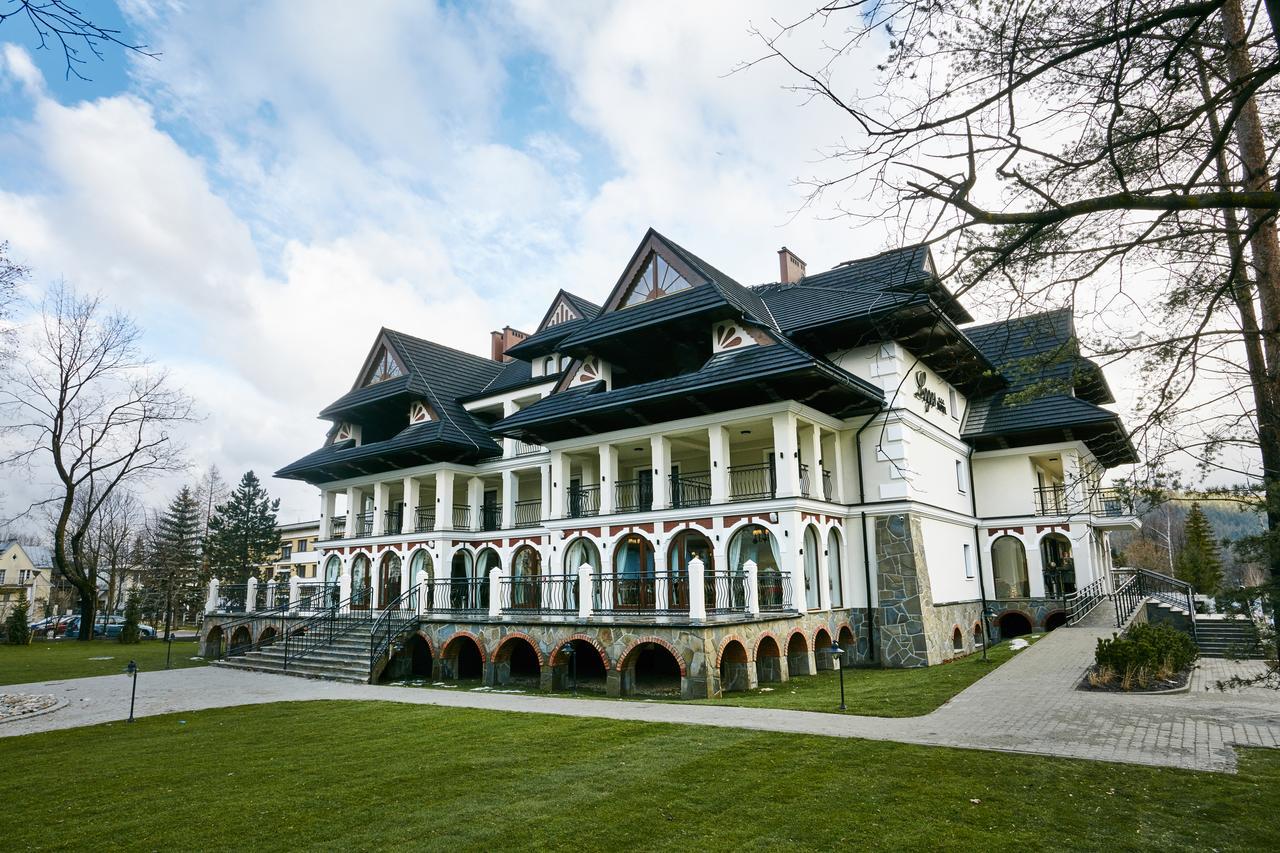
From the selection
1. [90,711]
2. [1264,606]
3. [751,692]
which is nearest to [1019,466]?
[751,692]

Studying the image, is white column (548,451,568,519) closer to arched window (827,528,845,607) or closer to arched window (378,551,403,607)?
arched window (827,528,845,607)

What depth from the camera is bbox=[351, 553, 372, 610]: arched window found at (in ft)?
90.7

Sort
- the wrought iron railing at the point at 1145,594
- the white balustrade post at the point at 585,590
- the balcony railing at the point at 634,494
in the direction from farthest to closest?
1. the balcony railing at the point at 634,494
2. the wrought iron railing at the point at 1145,594
3. the white balustrade post at the point at 585,590

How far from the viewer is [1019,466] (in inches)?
1004

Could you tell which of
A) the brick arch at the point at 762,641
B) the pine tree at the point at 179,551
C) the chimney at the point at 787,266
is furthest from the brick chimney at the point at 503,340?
the pine tree at the point at 179,551

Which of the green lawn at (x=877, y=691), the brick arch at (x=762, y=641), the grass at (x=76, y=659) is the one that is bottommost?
the grass at (x=76, y=659)

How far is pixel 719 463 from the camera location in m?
19.1

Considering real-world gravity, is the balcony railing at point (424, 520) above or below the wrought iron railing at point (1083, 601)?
above

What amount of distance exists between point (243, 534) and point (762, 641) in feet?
158

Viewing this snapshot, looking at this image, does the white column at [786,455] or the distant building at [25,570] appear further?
the distant building at [25,570]

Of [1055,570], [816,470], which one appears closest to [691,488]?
[816,470]

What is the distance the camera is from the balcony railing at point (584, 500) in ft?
75.0

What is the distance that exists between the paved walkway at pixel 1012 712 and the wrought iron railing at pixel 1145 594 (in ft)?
→ 8.99

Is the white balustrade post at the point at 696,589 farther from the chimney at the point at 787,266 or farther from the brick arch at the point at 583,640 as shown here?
the chimney at the point at 787,266
